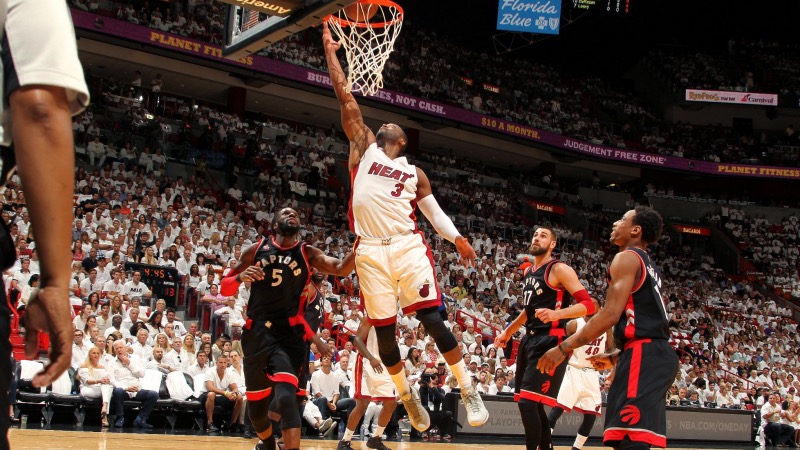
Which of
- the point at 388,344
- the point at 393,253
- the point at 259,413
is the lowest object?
the point at 259,413

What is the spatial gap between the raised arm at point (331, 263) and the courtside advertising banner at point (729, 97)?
3486 centimetres

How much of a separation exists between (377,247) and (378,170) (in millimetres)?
636

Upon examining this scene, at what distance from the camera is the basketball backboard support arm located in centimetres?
780

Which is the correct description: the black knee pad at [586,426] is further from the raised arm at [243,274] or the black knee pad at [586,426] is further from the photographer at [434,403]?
the raised arm at [243,274]

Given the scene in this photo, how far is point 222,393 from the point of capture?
12.1m

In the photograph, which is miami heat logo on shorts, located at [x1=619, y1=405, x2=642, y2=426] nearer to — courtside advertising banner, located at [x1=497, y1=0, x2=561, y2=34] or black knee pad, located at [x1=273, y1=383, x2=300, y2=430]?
black knee pad, located at [x1=273, y1=383, x2=300, y2=430]

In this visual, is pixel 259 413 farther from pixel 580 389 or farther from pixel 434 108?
pixel 434 108

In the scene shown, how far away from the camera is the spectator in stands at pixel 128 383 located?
37.8 ft

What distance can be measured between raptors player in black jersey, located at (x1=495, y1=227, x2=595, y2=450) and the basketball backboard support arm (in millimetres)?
2967

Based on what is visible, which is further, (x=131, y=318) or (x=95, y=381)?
(x=131, y=318)

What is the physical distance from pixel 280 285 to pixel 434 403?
794 centimetres

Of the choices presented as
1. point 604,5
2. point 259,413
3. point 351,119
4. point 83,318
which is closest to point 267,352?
point 259,413

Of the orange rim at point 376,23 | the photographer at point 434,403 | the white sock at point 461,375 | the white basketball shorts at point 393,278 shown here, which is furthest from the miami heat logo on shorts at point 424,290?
the photographer at point 434,403

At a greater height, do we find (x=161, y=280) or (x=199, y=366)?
(x=161, y=280)
